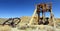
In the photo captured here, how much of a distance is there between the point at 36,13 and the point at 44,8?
191cm

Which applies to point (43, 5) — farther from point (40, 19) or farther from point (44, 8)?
point (40, 19)

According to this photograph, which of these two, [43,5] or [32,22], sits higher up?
[43,5]

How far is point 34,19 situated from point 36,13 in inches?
46.3

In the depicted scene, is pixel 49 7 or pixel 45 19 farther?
pixel 45 19

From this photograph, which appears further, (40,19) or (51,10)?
(40,19)

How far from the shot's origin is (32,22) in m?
29.5


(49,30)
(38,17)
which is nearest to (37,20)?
(38,17)

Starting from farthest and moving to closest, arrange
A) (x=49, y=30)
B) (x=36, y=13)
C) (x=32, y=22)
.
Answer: (x=36, y=13)
(x=32, y=22)
(x=49, y=30)

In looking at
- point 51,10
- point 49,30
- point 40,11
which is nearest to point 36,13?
point 40,11

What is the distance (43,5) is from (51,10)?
162 centimetres

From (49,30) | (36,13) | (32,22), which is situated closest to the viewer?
(49,30)

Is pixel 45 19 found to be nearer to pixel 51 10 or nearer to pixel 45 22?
pixel 45 22

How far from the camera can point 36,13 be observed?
31.5 metres

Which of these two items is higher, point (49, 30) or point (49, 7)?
point (49, 7)
